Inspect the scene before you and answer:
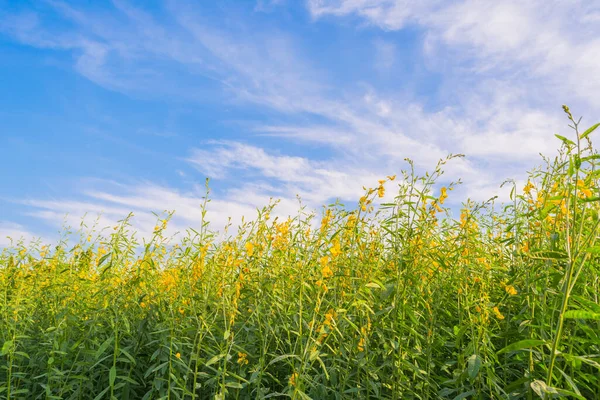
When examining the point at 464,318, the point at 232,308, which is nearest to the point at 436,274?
the point at 464,318

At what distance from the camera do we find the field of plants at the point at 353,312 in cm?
273

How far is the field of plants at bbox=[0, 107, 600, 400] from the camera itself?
8.96 feet

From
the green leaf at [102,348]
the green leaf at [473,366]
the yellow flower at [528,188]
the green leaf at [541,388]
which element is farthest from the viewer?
the yellow flower at [528,188]

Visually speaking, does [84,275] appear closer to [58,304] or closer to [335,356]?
[58,304]

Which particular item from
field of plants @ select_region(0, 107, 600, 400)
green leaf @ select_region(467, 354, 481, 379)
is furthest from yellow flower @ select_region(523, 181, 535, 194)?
green leaf @ select_region(467, 354, 481, 379)

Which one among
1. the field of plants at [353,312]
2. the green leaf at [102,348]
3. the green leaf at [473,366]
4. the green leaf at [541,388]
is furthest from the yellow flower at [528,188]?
the green leaf at [102,348]

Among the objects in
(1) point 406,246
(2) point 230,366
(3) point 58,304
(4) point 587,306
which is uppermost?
(1) point 406,246

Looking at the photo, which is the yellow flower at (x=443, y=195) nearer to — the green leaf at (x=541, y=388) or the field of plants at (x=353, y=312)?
the field of plants at (x=353, y=312)

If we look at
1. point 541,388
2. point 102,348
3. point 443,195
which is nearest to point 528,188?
point 443,195

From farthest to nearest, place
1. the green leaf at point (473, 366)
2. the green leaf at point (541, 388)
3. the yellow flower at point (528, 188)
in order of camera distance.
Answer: the yellow flower at point (528, 188) → the green leaf at point (473, 366) → the green leaf at point (541, 388)

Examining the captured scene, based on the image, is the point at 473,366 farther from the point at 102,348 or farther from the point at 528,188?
the point at 102,348

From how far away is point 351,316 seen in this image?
A: 3.08m

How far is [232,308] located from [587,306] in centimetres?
181

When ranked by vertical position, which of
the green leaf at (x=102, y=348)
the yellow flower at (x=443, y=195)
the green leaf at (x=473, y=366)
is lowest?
the green leaf at (x=102, y=348)
